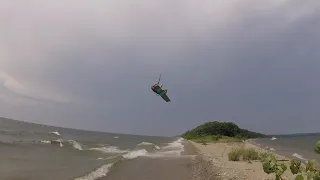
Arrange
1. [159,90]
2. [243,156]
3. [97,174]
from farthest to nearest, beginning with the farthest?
[243,156] < [97,174] < [159,90]

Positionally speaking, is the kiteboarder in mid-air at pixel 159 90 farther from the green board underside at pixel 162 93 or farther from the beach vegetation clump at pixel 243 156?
the beach vegetation clump at pixel 243 156

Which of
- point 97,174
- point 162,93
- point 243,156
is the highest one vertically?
point 162,93

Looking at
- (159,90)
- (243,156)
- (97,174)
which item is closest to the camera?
(159,90)

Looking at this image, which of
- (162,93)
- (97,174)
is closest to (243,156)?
(97,174)

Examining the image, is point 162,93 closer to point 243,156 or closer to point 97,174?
point 97,174

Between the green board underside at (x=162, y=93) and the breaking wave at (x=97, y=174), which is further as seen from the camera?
the breaking wave at (x=97, y=174)

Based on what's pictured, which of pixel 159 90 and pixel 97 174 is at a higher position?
pixel 159 90

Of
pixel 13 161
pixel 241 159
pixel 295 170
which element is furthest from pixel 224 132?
pixel 295 170

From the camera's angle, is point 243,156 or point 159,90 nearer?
point 159,90

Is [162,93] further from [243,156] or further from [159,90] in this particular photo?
[243,156]

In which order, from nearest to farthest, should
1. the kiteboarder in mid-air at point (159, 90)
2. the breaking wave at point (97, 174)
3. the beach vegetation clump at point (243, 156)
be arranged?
the kiteboarder in mid-air at point (159, 90)
the breaking wave at point (97, 174)
the beach vegetation clump at point (243, 156)

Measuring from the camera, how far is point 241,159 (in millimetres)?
36125

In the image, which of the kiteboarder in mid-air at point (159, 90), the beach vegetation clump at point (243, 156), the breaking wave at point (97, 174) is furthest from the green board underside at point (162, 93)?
the beach vegetation clump at point (243, 156)

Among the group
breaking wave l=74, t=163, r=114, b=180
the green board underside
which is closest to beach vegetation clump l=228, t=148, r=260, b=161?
breaking wave l=74, t=163, r=114, b=180
